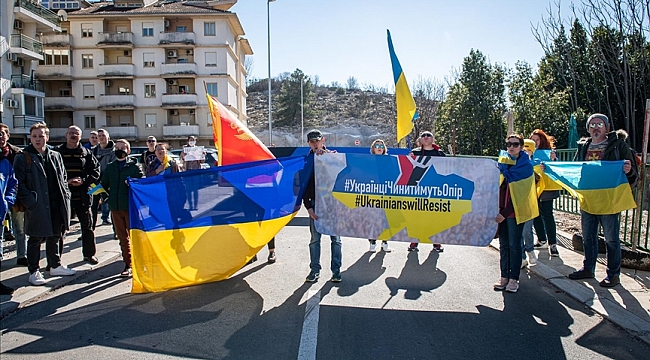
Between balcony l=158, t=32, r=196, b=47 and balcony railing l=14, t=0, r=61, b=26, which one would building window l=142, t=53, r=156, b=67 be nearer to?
balcony l=158, t=32, r=196, b=47

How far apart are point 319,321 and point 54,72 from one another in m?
55.9

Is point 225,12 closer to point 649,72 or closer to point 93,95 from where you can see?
point 93,95

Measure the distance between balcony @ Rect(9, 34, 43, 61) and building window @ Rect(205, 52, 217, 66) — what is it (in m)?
15.4

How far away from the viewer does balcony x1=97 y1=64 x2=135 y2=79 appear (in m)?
52.3

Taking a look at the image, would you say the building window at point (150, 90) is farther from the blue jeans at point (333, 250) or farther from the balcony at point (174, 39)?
the blue jeans at point (333, 250)

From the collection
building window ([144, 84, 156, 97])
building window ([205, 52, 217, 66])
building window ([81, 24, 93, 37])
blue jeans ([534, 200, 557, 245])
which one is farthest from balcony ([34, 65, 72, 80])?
blue jeans ([534, 200, 557, 245])

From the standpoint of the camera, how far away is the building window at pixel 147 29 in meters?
52.8

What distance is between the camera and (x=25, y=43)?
40906mm

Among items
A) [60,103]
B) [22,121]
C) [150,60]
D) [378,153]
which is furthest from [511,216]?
[60,103]

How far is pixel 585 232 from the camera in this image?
6582 mm

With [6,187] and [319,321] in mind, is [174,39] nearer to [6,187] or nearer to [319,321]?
[6,187]

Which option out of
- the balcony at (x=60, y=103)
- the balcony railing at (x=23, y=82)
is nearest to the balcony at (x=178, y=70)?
the balcony at (x=60, y=103)

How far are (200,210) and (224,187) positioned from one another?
40 centimetres

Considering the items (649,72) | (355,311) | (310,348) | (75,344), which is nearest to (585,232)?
(355,311)
